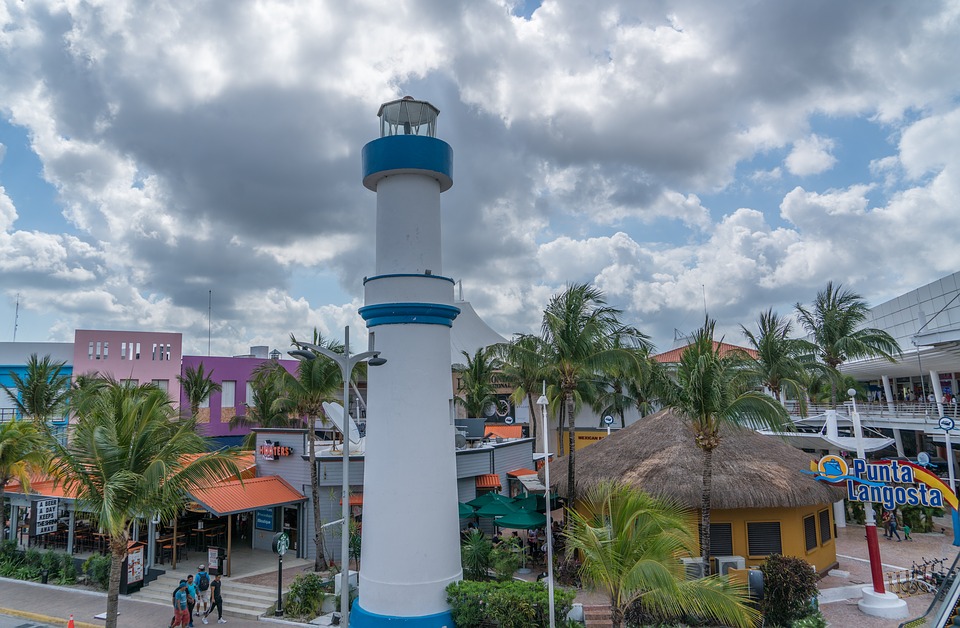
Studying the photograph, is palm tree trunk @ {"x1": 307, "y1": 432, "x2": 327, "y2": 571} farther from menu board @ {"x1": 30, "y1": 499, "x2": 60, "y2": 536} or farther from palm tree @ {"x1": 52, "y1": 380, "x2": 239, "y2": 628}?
menu board @ {"x1": 30, "y1": 499, "x2": 60, "y2": 536}

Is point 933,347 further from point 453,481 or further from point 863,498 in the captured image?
point 453,481

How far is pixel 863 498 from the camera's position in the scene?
1725 cm

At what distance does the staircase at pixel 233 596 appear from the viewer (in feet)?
64.0

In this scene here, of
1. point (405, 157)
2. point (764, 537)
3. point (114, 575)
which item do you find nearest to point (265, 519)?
point (114, 575)

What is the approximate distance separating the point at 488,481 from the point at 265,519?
9.89m

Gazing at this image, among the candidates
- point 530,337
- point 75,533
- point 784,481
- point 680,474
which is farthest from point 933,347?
point 75,533

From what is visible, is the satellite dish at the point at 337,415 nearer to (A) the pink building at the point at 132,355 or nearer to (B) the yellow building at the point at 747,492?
(B) the yellow building at the point at 747,492

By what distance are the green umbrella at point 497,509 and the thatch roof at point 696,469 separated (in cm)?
212

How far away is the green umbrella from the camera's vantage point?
22.2 meters

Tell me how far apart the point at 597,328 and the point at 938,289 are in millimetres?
39473

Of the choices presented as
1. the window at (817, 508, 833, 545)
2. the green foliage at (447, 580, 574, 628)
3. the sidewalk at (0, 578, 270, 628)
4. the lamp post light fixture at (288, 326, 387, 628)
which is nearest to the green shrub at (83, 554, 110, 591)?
the sidewalk at (0, 578, 270, 628)

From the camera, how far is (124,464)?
47.6 feet

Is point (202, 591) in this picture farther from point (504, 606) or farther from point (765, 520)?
point (765, 520)

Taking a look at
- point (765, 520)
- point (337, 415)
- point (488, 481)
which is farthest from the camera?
point (488, 481)
